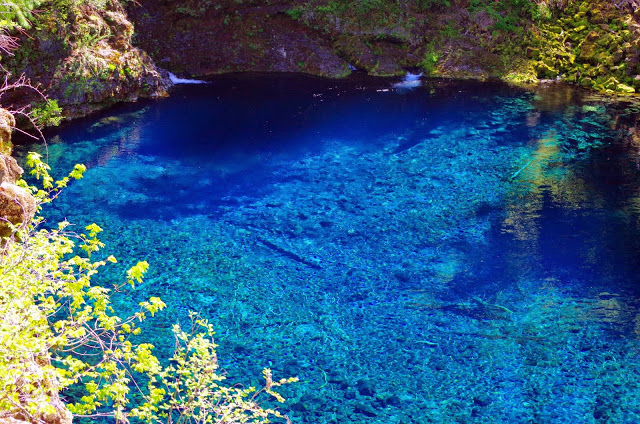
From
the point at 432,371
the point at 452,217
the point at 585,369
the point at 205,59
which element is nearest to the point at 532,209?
the point at 452,217

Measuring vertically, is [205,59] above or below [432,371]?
above

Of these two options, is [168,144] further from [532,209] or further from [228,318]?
[532,209]

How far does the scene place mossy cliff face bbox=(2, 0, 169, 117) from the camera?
19.8 m

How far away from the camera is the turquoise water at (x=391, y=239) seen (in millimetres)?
10359

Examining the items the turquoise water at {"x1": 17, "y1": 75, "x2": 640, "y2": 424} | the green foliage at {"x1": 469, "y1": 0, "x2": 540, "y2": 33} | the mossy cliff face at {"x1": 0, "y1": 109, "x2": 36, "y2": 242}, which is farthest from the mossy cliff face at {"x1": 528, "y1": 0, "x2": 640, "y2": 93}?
the mossy cliff face at {"x1": 0, "y1": 109, "x2": 36, "y2": 242}

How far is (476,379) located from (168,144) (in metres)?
13.4

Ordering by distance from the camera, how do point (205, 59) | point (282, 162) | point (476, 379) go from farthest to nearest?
1. point (205, 59)
2. point (282, 162)
3. point (476, 379)

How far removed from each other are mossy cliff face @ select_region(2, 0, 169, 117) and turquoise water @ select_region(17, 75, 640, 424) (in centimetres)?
93

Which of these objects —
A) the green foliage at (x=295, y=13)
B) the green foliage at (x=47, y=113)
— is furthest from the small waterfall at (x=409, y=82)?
the green foliage at (x=47, y=113)

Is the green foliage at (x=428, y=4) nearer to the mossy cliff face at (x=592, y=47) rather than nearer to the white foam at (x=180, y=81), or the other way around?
the mossy cliff face at (x=592, y=47)

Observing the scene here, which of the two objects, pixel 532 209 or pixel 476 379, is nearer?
pixel 476 379

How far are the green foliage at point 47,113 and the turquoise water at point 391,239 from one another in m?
0.69

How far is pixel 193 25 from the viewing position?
26281 mm

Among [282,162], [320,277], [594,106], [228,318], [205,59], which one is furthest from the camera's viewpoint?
[205,59]
